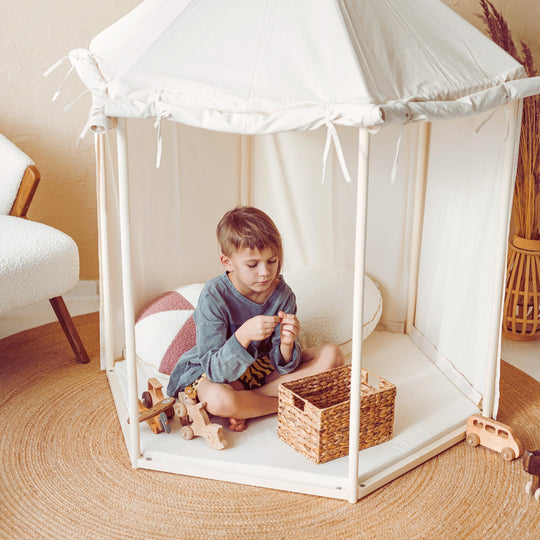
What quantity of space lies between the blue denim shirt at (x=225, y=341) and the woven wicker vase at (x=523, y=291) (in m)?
0.88

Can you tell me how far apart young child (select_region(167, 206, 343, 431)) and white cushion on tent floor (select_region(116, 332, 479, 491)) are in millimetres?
83

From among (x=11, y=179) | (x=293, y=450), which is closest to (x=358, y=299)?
(x=293, y=450)

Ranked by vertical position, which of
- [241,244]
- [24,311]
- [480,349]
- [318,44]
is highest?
[318,44]

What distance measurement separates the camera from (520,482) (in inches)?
60.7

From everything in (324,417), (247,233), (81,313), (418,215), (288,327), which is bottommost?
(81,313)

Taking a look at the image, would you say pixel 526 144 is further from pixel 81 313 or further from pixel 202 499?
pixel 81 313

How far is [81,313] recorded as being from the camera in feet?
8.03

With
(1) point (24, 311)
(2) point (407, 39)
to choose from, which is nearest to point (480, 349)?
(2) point (407, 39)

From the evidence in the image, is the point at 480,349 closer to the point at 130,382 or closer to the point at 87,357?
the point at 130,382

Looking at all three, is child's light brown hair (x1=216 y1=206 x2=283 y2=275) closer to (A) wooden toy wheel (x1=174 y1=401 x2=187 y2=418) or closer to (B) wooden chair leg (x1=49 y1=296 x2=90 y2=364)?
(A) wooden toy wheel (x1=174 y1=401 x2=187 y2=418)

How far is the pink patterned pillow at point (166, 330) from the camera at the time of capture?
193 cm

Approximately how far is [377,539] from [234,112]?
0.88m

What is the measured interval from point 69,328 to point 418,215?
112 centimetres

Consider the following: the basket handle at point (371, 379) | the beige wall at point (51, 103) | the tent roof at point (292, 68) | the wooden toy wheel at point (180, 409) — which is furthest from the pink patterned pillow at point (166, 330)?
the tent roof at point (292, 68)
